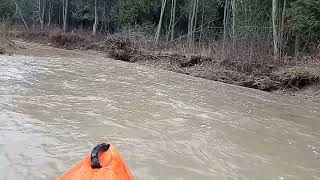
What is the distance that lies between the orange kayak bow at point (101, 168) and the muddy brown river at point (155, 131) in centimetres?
180

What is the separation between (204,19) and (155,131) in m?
31.2

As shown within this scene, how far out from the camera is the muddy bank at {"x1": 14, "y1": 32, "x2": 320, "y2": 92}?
48.6ft

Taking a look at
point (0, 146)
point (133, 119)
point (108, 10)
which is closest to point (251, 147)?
point (133, 119)

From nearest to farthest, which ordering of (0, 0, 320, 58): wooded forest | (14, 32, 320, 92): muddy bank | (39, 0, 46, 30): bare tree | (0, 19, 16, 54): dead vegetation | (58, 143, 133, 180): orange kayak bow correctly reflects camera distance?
(58, 143, 133, 180): orange kayak bow, (14, 32, 320, 92): muddy bank, (0, 0, 320, 58): wooded forest, (0, 19, 16, 54): dead vegetation, (39, 0, 46, 30): bare tree

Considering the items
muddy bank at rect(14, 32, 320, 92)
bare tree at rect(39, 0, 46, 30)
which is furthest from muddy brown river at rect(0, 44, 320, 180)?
bare tree at rect(39, 0, 46, 30)

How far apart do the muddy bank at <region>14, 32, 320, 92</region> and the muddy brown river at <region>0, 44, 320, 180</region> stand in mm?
2790

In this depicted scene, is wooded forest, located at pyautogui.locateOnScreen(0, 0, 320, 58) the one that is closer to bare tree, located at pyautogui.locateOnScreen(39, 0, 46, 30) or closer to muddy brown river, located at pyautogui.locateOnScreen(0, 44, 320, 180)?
bare tree, located at pyautogui.locateOnScreen(39, 0, 46, 30)

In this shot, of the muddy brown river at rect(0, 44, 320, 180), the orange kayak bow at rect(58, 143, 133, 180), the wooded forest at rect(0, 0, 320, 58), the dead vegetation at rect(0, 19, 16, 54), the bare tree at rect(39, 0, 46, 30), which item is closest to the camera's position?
the orange kayak bow at rect(58, 143, 133, 180)

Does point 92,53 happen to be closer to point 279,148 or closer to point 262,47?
point 262,47

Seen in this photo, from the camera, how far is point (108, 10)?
37.7 meters

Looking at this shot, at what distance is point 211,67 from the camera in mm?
18500

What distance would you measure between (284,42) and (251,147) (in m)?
14.0

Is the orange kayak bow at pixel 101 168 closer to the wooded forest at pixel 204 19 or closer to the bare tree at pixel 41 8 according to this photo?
the wooded forest at pixel 204 19

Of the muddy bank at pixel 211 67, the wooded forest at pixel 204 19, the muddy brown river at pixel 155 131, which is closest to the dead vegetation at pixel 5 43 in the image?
the muddy bank at pixel 211 67
